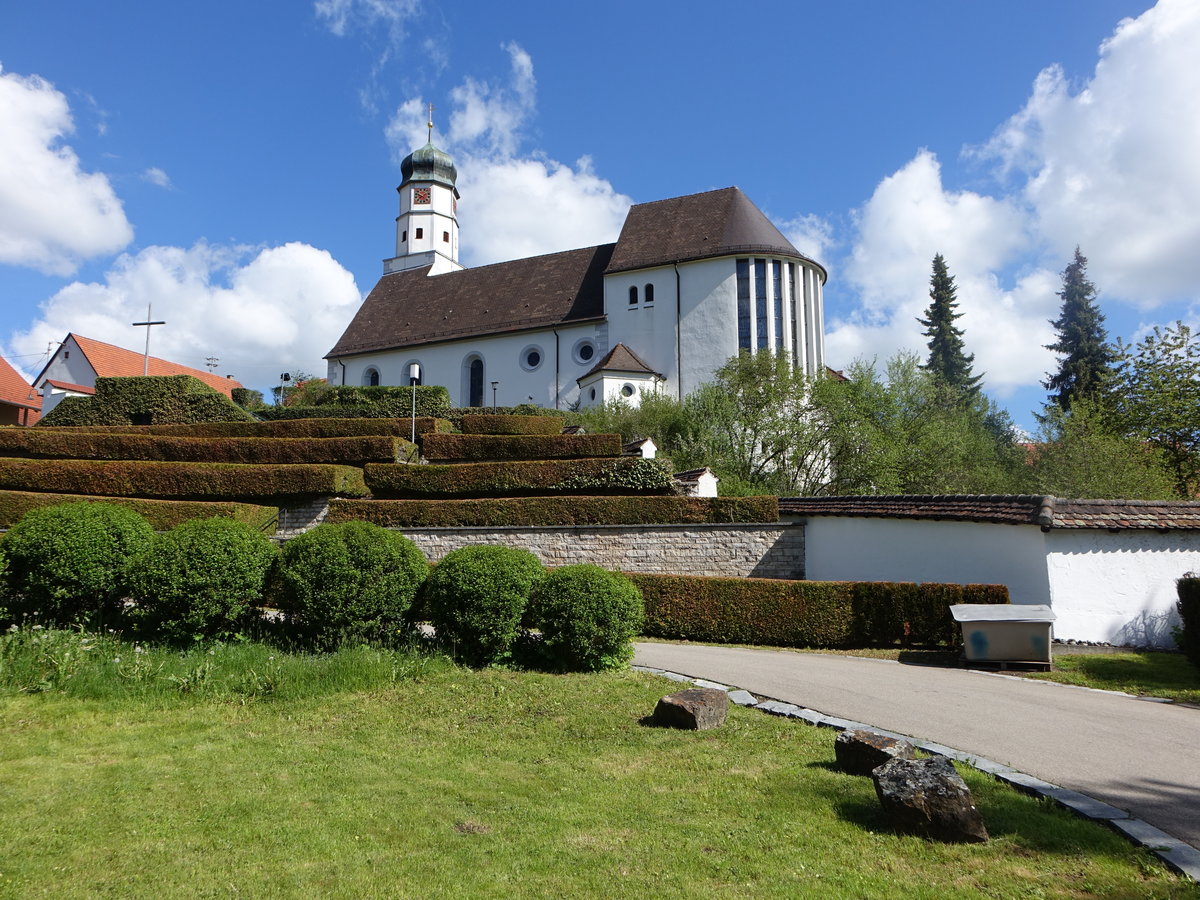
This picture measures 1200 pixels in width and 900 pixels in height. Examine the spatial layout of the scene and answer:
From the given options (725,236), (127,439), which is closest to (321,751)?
(127,439)

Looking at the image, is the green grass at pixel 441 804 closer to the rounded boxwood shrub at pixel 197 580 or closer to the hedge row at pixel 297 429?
the rounded boxwood shrub at pixel 197 580

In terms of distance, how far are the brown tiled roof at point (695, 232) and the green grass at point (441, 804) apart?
33.5 meters

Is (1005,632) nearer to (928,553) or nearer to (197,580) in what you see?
(928,553)

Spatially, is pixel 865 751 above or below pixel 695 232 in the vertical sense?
below

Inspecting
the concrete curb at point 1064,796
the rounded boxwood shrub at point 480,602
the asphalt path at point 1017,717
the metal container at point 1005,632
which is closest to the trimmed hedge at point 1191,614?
the metal container at point 1005,632

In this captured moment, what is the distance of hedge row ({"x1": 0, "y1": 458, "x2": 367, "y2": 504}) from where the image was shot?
61.8 ft

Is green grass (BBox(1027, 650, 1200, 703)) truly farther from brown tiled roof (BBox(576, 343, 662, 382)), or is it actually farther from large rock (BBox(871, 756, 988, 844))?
brown tiled roof (BBox(576, 343, 662, 382))

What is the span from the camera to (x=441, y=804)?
17.1 feet

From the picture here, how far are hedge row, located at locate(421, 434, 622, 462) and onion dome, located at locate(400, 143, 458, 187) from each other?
43.7 metres

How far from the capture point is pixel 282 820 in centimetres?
486

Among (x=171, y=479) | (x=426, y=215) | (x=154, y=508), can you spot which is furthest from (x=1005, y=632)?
(x=426, y=215)

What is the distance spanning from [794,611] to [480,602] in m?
6.23

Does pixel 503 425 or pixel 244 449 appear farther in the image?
pixel 503 425

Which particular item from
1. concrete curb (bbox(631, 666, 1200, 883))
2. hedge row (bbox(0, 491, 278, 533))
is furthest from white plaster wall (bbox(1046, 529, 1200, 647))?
hedge row (bbox(0, 491, 278, 533))
